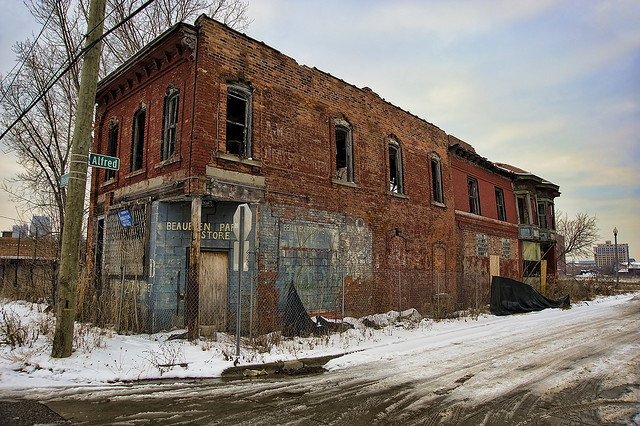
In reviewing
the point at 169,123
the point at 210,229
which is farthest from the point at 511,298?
the point at 169,123

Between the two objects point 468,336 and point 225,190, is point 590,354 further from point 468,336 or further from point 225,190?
point 225,190

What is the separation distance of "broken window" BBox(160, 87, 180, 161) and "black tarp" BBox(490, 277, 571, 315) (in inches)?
560

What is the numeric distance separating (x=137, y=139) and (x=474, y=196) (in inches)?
671

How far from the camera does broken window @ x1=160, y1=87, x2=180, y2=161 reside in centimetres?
1158

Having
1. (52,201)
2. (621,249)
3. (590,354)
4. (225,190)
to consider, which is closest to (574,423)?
(590,354)

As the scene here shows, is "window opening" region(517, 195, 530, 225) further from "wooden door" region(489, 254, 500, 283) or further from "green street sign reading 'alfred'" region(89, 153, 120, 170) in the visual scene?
"green street sign reading 'alfred'" region(89, 153, 120, 170)

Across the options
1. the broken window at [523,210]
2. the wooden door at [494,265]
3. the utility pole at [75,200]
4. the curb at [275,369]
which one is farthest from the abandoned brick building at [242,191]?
the broken window at [523,210]

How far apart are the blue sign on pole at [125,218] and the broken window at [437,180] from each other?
13.1 meters

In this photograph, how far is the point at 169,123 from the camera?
38.6ft

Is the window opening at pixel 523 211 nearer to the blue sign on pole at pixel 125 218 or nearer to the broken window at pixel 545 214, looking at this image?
the broken window at pixel 545 214

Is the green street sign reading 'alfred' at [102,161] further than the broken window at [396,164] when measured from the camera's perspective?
No

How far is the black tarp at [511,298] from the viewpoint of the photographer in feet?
56.6

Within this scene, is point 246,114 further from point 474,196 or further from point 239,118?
point 474,196

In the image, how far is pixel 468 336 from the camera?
1130 centimetres
